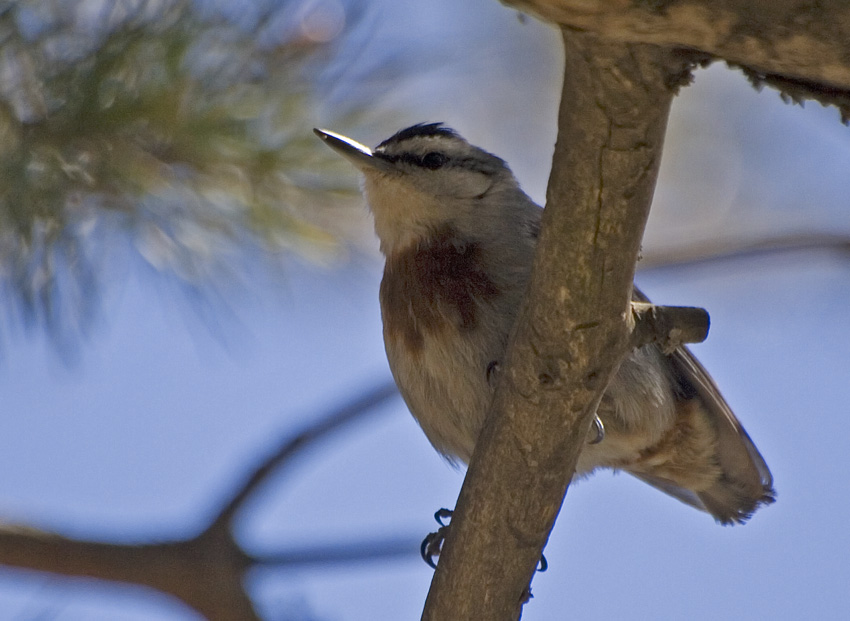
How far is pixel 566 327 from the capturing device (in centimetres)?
210

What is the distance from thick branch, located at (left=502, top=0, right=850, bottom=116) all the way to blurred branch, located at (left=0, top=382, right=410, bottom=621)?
216cm

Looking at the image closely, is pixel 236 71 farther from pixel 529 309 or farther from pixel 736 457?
pixel 736 457

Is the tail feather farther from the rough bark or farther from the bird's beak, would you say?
the rough bark

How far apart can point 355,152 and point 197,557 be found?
4.35 ft

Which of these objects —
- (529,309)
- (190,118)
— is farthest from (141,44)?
(529,309)

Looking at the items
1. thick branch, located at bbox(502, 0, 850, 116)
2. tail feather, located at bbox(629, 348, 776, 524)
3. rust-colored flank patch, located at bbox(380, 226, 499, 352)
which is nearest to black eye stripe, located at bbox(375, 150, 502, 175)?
rust-colored flank patch, located at bbox(380, 226, 499, 352)

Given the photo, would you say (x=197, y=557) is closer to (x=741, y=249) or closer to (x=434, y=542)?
(x=434, y=542)

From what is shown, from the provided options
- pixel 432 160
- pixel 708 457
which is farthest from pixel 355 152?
pixel 708 457

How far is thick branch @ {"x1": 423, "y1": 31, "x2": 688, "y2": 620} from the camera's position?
182 cm

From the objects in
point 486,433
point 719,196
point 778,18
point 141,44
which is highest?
point 719,196

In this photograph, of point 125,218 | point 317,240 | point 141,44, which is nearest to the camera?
point 141,44

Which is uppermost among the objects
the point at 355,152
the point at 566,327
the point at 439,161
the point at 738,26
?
the point at 439,161

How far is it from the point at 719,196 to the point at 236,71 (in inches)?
123

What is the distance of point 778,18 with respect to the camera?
162 centimetres
